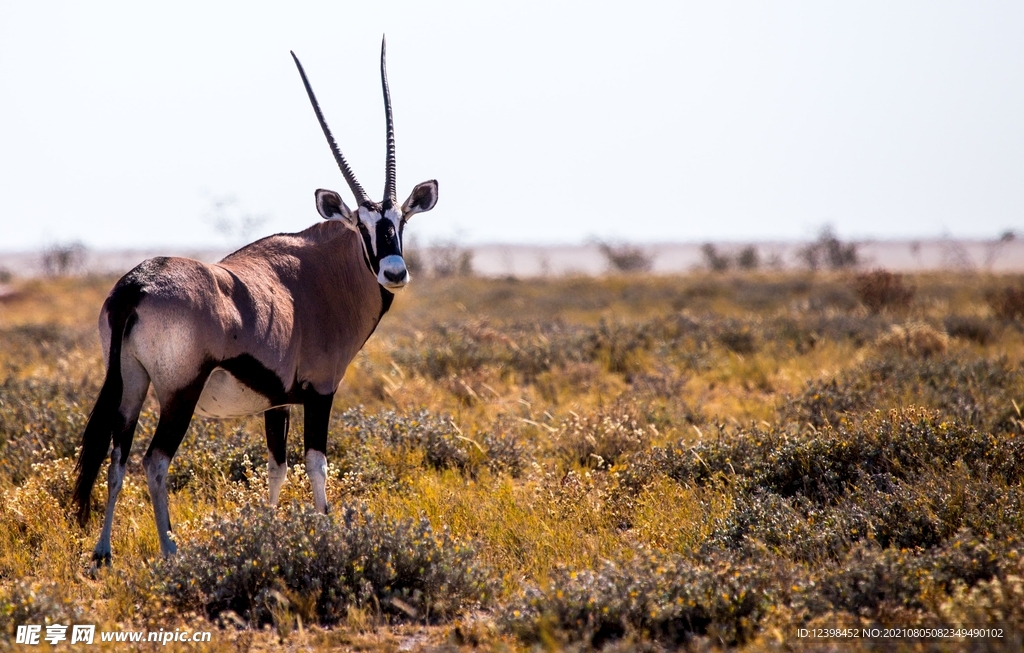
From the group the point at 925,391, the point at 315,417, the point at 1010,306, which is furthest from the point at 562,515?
the point at 1010,306

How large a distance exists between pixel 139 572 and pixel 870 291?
18.3 metres

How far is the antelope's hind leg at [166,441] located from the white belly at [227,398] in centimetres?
13

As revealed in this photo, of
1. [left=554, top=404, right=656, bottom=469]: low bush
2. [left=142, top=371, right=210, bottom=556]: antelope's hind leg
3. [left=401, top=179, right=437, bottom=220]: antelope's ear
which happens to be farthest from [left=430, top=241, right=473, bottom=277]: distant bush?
[left=142, top=371, right=210, bottom=556]: antelope's hind leg

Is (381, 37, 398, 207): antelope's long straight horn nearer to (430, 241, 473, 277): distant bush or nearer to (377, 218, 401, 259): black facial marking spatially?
(377, 218, 401, 259): black facial marking

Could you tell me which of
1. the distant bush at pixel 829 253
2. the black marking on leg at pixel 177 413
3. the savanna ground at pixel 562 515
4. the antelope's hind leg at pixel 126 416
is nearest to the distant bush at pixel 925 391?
the savanna ground at pixel 562 515

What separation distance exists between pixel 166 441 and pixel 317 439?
986mm

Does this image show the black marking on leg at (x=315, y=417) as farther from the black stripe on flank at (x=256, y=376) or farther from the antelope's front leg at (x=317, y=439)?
the black stripe on flank at (x=256, y=376)

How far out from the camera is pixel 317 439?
5.54m

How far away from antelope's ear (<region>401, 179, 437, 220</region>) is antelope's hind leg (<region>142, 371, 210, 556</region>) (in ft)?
6.73

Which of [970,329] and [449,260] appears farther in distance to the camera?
[449,260]

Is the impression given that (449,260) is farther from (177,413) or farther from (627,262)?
(177,413)

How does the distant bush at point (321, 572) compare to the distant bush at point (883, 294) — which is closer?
the distant bush at point (321, 572)

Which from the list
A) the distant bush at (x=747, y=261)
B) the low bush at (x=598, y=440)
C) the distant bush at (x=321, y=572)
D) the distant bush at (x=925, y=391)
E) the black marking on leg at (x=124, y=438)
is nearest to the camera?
the distant bush at (x=321, y=572)

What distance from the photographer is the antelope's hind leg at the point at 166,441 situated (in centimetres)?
476
